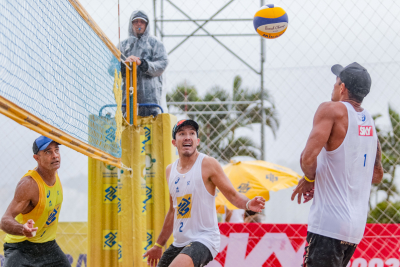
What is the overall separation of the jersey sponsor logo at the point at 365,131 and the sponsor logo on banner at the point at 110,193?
269cm

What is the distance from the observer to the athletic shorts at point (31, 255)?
3467mm

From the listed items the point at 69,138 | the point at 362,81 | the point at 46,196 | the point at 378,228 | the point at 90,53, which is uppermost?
the point at 90,53

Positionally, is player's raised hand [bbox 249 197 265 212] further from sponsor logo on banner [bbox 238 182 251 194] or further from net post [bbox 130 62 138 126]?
sponsor logo on banner [bbox 238 182 251 194]

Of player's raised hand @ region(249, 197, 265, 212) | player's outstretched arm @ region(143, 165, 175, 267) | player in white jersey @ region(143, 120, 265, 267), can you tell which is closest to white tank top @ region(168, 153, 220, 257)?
player in white jersey @ region(143, 120, 265, 267)

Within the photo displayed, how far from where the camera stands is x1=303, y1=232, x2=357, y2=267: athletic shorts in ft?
8.07

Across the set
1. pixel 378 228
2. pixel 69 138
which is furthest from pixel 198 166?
pixel 378 228

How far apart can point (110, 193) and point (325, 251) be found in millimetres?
2573

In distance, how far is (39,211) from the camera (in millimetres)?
3504

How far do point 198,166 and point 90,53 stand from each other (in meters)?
1.35

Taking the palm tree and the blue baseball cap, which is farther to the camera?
the palm tree

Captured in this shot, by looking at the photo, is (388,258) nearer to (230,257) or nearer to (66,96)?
(230,257)

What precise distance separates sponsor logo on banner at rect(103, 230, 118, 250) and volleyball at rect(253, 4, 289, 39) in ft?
9.38

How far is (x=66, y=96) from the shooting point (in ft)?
9.59

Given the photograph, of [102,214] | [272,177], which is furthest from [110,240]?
[272,177]
